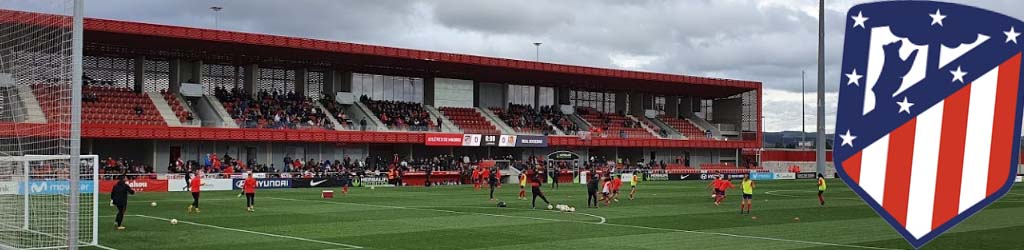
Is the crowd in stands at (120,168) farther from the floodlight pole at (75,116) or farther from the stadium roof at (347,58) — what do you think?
the floodlight pole at (75,116)

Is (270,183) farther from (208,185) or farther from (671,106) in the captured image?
(671,106)

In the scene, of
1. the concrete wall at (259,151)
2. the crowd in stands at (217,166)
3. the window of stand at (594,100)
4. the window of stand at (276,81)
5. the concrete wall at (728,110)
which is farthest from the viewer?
the concrete wall at (728,110)

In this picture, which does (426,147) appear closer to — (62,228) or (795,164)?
(795,164)

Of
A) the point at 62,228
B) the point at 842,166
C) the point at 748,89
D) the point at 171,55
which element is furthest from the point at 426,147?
the point at 842,166

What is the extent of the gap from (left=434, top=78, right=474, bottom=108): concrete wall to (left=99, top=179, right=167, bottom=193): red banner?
26649 millimetres

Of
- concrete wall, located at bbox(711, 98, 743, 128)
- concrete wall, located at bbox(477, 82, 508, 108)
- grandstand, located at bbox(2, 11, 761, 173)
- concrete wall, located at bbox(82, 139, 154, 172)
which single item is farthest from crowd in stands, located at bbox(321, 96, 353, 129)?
concrete wall, located at bbox(711, 98, 743, 128)

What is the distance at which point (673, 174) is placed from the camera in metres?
73.8

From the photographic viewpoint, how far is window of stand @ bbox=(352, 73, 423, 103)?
71438 millimetres

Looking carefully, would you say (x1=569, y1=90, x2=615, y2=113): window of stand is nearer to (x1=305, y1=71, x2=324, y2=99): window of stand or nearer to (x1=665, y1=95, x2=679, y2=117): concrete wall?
(x1=665, y1=95, x2=679, y2=117): concrete wall

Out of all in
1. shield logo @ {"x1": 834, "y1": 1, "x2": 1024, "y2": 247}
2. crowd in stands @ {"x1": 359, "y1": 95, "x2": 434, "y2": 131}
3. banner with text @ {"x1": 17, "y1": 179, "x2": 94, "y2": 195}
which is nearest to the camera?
shield logo @ {"x1": 834, "y1": 1, "x2": 1024, "y2": 247}

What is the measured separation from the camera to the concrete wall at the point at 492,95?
3063 inches

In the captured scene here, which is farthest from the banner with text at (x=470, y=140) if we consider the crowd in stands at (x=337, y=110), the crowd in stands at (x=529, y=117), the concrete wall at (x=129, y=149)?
the concrete wall at (x=129, y=149)

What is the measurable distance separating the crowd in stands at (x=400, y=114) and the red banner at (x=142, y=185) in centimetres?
1880

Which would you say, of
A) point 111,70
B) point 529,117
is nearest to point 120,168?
point 111,70
